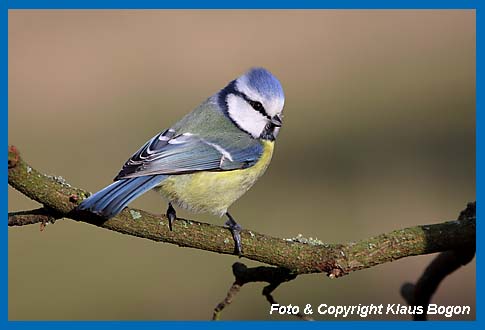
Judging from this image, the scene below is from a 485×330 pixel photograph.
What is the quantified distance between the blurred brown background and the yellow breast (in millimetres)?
1250

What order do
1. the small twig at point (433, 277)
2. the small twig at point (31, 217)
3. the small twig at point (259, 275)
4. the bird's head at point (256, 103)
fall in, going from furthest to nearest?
the bird's head at point (256, 103) < the small twig at point (433, 277) < the small twig at point (259, 275) < the small twig at point (31, 217)

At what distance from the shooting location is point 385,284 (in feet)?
11.8

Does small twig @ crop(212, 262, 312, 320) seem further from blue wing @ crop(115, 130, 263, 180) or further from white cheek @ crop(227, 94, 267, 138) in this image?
white cheek @ crop(227, 94, 267, 138)

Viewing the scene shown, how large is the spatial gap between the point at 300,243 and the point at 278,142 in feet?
11.0

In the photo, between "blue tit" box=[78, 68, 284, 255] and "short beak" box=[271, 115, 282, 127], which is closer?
"blue tit" box=[78, 68, 284, 255]

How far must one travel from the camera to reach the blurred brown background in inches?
136

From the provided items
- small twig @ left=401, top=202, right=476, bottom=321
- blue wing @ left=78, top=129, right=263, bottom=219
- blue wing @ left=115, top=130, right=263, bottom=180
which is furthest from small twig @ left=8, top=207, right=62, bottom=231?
small twig @ left=401, top=202, right=476, bottom=321

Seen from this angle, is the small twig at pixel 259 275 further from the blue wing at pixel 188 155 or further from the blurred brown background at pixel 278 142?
the blurred brown background at pixel 278 142

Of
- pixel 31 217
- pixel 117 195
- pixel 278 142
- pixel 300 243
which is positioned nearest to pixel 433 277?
pixel 300 243

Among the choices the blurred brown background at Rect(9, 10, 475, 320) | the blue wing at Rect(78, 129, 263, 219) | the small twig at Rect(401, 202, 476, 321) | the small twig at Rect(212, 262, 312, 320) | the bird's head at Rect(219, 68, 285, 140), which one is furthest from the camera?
the blurred brown background at Rect(9, 10, 475, 320)

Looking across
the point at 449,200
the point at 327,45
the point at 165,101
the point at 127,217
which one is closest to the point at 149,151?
the point at 127,217

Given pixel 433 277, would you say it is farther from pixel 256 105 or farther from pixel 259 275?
pixel 256 105

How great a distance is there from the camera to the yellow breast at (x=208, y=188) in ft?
6.25

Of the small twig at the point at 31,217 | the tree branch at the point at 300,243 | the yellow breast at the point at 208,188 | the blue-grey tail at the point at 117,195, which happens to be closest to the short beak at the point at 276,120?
the yellow breast at the point at 208,188
